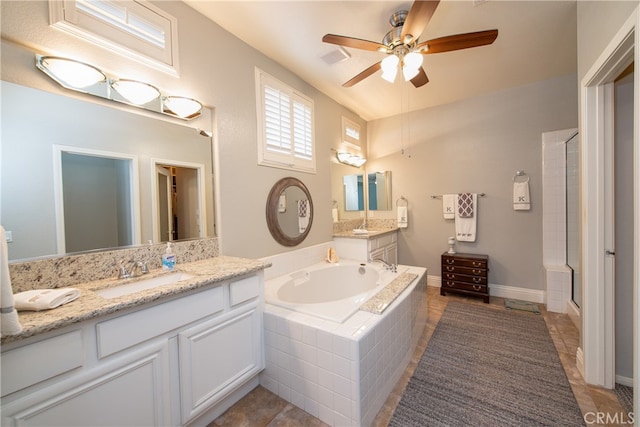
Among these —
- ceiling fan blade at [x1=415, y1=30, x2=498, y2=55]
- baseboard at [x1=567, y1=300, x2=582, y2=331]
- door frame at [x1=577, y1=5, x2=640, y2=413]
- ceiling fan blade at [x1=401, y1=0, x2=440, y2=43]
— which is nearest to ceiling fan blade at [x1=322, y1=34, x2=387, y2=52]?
ceiling fan blade at [x1=401, y1=0, x2=440, y2=43]

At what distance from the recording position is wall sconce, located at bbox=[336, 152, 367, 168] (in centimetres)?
357

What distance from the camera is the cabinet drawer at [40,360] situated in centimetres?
78

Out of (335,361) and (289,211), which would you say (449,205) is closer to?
(289,211)

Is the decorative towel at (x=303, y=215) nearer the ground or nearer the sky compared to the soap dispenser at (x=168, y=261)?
nearer the sky

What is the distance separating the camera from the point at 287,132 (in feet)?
8.57

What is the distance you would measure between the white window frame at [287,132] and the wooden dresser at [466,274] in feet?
7.42

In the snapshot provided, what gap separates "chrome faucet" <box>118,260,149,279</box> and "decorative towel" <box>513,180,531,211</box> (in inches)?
156

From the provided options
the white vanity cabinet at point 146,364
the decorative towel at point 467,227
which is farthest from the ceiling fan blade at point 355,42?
the decorative towel at point 467,227

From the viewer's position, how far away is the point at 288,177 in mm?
Result: 2662

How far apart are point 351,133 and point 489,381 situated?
331cm

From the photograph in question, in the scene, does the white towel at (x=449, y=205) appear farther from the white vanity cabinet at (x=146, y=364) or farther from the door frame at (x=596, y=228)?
the white vanity cabinet at (x=146, y=364)

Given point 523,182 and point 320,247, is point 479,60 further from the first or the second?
point 320,247

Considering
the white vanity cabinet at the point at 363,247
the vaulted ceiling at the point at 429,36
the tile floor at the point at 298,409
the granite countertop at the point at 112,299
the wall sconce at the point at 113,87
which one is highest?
the vaulted ceiling at the point at 429,36

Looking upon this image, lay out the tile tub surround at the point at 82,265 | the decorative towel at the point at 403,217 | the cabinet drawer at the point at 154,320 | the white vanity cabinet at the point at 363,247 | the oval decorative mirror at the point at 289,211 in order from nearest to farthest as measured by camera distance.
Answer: the cabinet drawer at the point at 154,320 → the tile tub surround at the point at 82,265 → the oval decorative mirror at the point at 289,211 → the white vanity cabinet at the point at 363,247 → the decorative towel at the point at 403,217
